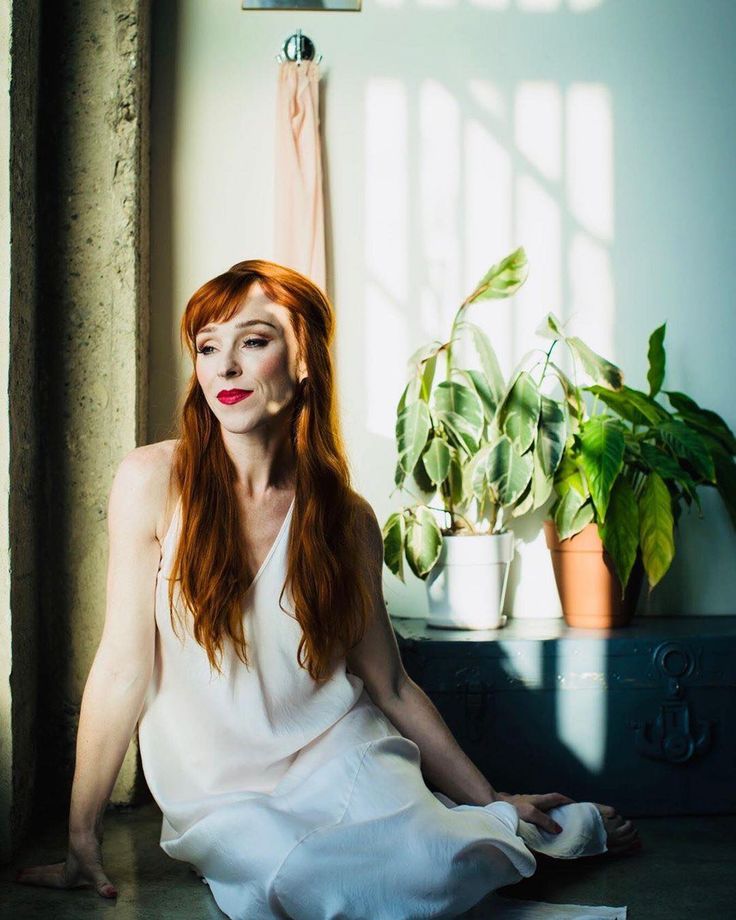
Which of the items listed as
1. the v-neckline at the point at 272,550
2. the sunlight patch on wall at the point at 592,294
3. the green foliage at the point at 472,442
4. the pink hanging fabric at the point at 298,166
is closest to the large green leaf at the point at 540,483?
the green foliage at the point at 472,442

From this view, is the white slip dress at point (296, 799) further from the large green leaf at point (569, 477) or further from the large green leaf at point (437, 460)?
the large green leaf at point (569, 477)

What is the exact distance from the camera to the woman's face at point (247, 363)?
6.09 feet

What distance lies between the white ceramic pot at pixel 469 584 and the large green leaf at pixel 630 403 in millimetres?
486

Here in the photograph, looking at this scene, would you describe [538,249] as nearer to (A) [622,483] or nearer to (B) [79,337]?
(A) [622,483]

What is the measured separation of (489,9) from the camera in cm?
301

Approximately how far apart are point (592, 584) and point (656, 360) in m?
0.66

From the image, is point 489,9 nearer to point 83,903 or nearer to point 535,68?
point 535,68

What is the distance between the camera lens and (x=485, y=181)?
3.02 m

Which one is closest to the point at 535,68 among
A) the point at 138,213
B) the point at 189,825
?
the point at 138,213

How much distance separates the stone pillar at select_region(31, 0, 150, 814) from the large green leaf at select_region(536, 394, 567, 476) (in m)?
1.04

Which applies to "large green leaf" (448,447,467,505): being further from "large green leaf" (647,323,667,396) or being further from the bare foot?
the bare foot

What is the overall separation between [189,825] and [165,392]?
141cm

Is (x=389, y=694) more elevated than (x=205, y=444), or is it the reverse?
(x=205, y=444)

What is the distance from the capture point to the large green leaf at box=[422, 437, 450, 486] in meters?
2.65
